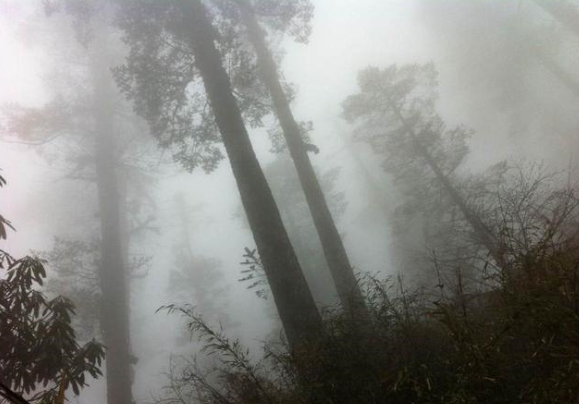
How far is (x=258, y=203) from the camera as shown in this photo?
19.3ft

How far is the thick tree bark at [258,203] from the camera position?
16.8 ft

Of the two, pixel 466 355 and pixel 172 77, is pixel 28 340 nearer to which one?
pixel 466 355

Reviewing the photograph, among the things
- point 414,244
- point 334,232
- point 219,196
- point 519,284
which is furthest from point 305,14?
point 219,196

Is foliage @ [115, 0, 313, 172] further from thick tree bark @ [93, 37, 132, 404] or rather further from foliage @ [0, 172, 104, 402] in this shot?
thick tree bark @ [93, 37, 132, 404]

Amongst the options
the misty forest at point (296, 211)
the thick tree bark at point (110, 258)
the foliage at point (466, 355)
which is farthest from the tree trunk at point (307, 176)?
the thick tree bark at point (110, 258)

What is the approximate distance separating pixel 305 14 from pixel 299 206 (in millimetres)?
16278

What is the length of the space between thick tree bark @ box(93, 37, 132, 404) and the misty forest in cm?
6

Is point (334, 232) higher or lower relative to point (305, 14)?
lower

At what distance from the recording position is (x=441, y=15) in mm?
35031

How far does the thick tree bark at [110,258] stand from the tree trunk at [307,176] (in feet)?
21.9

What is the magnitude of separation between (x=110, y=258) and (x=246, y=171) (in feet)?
26.7

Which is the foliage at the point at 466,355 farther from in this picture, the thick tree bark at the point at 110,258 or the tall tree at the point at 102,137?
the tall tree at the point at 102,137

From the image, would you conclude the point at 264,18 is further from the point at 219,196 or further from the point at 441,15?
the point at 219,196

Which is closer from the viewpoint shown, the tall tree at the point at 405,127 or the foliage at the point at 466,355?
the foliage at the point at 466,355
